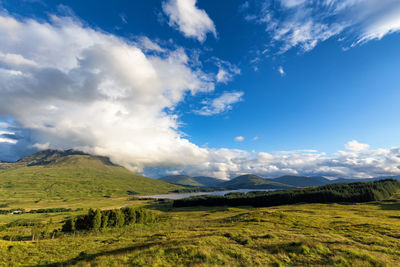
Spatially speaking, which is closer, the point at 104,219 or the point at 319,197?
the point at 104,219

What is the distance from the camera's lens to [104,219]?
79.9m

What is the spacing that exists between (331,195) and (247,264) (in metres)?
177

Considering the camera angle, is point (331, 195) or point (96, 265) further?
point (331, 195)

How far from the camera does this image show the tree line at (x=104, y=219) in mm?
77562

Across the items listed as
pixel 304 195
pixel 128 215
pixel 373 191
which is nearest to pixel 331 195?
pixel 304 195

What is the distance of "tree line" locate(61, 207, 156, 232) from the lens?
77562 millimetres

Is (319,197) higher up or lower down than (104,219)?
higher up

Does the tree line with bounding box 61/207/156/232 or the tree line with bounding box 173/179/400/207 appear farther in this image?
the tree line with bounding box 173/179/400/207

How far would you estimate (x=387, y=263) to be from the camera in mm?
17969

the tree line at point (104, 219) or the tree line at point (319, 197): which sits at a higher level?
the tree line at point (319, 197)

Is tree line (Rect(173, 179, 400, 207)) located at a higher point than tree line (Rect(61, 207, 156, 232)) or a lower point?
higher

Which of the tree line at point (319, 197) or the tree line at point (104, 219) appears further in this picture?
the tree line at point (319, 197)

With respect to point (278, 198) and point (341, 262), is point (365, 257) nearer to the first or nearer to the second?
point (341, 262)

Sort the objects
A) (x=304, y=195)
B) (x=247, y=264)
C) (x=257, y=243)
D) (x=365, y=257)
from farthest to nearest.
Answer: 1. (x=304, y=195)
2. (x=257, y=243)
3. (x=365, y=257)
4. (x=247, y=264)
